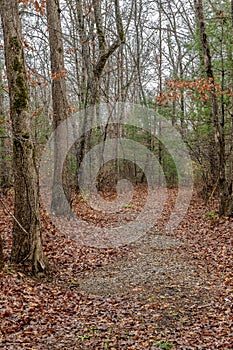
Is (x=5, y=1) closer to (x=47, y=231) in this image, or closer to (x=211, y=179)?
(x=47, y=231)

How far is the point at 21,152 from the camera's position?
7004 mm

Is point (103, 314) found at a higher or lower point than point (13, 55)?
lower

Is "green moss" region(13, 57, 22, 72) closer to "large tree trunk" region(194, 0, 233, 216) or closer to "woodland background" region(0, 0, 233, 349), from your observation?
"woodland background" region(0, 0, 233, 349)

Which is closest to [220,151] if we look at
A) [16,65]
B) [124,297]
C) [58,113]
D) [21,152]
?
[58,113]

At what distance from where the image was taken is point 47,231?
34.0 feet

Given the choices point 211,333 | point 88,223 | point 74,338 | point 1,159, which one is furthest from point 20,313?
point 1,159

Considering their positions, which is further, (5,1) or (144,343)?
(5,1)

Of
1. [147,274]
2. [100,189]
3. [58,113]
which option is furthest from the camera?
[100,189]

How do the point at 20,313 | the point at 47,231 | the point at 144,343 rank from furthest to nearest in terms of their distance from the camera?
the point at 47,231, the point at 20,313, the point at 144,343

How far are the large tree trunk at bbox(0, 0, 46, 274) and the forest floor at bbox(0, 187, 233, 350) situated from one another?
0.44 m

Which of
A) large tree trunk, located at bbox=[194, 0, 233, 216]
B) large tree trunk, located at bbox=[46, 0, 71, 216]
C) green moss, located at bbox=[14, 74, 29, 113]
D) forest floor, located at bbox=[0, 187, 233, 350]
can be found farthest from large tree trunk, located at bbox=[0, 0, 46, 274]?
large tree trunk, located at bbox=[194, 0, 233, 216]

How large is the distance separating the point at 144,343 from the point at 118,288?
7.26 ft

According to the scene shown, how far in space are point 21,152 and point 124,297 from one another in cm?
322

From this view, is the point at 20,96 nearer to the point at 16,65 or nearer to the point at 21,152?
the point at 16,65
